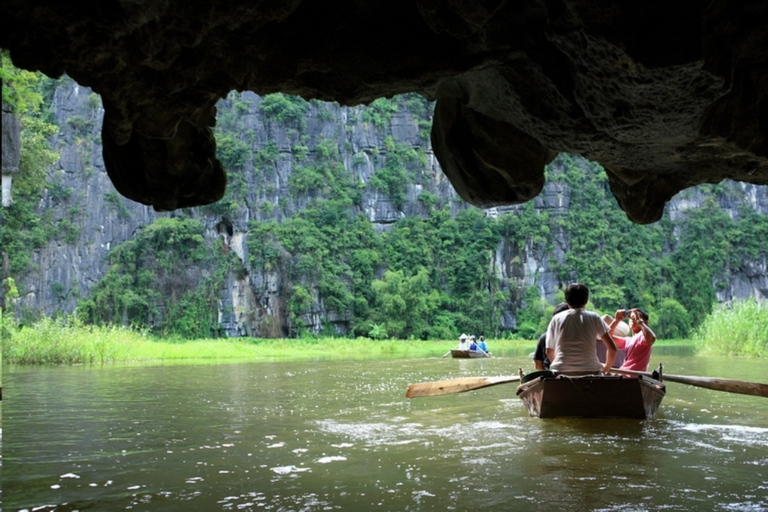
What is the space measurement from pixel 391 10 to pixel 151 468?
3375 mm

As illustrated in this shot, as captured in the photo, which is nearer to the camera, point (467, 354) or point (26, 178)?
point (26, 178)

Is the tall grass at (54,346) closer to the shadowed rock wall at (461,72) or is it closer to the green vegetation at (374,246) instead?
the shadowed rock wall at (461,72)

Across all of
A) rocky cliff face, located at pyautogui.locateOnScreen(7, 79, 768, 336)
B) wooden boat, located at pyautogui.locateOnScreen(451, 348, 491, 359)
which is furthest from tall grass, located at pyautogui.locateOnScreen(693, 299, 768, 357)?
rocky cliff face, located at pyautogui.locateOnScreen(7, 79, 768, 336)

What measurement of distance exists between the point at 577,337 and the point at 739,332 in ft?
51.6

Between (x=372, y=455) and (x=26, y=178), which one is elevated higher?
(x=26, y=178)

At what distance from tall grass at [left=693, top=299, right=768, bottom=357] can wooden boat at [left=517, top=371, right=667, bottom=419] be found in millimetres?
14266

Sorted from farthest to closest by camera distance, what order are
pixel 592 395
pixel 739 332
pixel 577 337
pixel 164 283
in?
pixel 164 283 < pixel 739 332 < pixel 592 395 < pixel 577 337

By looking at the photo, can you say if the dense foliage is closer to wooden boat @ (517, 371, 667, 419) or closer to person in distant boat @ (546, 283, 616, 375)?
person in distant boat @ (546, 283, 616, 375)

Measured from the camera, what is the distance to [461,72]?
3357 mm

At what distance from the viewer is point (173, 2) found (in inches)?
99.7

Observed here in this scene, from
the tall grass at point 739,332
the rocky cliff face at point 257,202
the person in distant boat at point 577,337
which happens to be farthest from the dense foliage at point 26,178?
the tall grass at point 739,332

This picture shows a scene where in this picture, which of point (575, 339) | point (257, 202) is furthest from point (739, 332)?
point (257, 202)

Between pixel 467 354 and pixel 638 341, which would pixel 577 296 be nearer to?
pixel 638 341

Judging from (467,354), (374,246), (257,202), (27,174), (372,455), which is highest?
(257,202)
